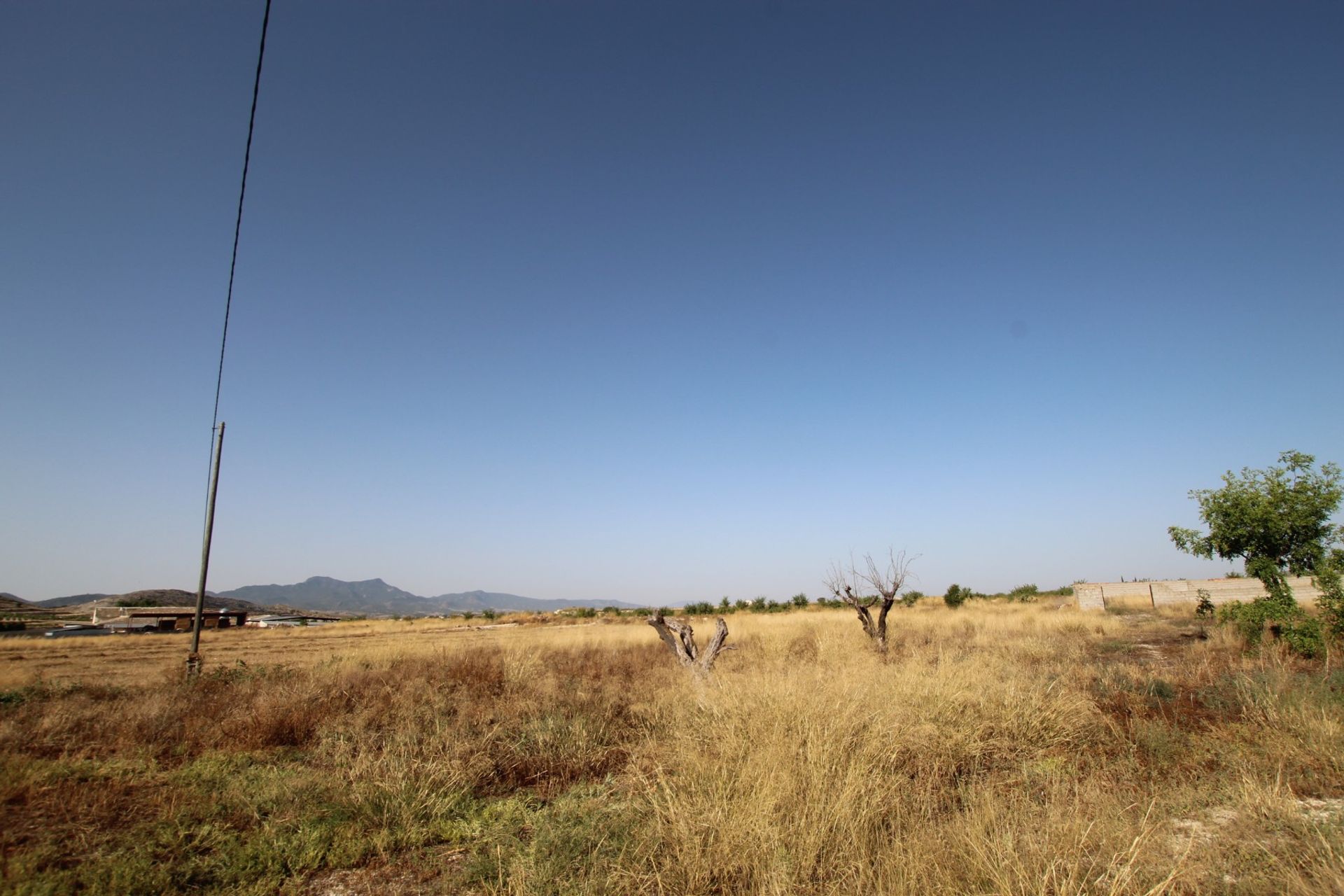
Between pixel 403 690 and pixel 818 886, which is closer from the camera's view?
pixel 818 886

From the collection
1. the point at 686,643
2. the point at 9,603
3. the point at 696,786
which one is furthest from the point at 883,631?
the point at 9,603

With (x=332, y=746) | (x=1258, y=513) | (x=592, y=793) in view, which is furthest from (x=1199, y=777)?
(x=1258, y=513)

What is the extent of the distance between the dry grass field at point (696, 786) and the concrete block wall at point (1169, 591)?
83.5ft

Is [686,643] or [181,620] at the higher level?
[686,643]

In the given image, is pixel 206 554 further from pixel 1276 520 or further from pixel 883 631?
pixel 1276 520

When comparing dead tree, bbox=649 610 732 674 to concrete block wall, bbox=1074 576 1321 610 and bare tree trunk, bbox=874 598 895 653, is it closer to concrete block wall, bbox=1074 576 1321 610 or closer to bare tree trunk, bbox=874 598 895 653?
bare tree trunk, bbox=874 598 895 653

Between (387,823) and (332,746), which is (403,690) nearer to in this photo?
(332,746)

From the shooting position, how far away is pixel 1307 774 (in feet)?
19.5

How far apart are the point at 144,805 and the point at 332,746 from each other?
7.97 ft

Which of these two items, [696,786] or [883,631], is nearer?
[696,786]

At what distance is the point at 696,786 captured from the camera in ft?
16.9

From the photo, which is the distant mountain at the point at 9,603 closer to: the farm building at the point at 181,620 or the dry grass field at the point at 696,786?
the farm building at the point at 181,620

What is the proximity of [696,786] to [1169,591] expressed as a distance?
1649 inches

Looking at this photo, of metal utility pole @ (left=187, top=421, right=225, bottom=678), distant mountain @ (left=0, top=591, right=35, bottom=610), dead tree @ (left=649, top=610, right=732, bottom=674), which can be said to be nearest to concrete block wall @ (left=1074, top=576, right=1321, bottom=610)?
dead tree @ (left=649, top=610, right=732, bottom=674)
